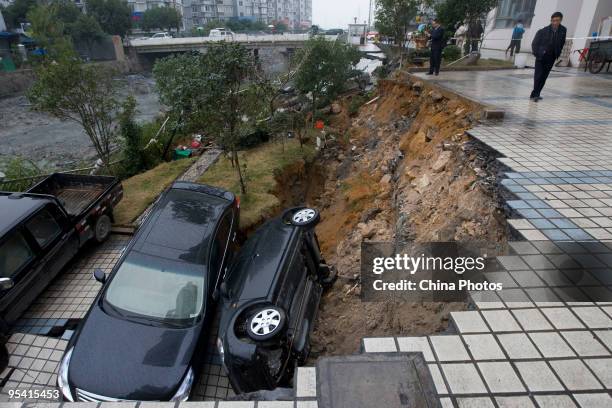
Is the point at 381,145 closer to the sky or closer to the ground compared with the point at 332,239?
closer to the sky

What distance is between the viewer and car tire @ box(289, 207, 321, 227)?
5043 mm

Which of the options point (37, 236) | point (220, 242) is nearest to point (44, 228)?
point (37, 236)

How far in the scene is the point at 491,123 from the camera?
7.00 m

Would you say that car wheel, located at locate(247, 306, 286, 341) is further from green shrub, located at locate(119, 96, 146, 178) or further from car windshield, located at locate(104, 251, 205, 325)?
green shrub, located at locate(119, 96, 146, 178)

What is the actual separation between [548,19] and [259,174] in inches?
571

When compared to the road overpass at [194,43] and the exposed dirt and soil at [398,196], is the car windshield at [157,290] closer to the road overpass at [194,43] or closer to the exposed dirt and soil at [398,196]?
the exposed dirt and soil at [398,196]

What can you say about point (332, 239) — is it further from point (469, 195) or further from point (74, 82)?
point (74, 82)

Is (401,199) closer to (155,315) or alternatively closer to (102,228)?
(155,315)

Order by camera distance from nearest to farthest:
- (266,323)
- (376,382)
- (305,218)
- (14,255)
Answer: (376,382) → (266,323) → (14,255) → (305,218)

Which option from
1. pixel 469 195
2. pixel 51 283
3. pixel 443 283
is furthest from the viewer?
pixel 51 283

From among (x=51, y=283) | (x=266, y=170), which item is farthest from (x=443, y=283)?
(x=266, y=170)

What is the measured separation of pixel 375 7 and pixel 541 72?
32.8ft

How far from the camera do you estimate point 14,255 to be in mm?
4891
